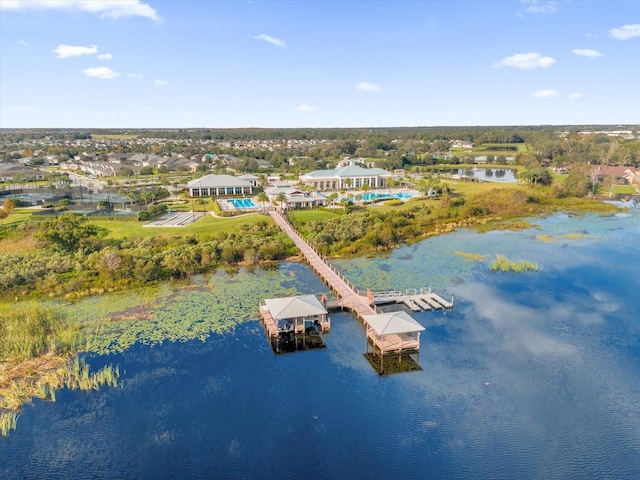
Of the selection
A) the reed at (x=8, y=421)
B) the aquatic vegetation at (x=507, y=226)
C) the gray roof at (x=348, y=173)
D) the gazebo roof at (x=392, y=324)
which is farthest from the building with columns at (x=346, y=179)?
the reed at (x=8, y=421)

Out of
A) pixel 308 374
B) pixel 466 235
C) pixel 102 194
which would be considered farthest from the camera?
pixel 102 194

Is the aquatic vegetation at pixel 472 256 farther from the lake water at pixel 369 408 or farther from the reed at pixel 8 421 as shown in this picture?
the reed at pixel 8 421

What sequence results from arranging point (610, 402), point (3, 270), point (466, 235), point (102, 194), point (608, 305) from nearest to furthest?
point (610, 402)
point (608, 305)
point (3, 270)
point (466, 235)
point (102, 194)

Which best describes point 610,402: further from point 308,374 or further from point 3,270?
point 3,270

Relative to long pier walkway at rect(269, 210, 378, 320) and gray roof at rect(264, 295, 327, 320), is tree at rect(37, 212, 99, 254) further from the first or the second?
gray roof at rect(264, 295, 327, 320)

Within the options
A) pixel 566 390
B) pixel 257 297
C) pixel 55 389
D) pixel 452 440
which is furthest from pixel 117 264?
pixel 566 390

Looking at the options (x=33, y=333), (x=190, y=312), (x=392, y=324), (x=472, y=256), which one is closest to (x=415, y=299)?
(x=392, y=324)
